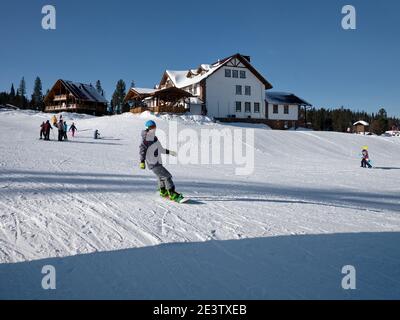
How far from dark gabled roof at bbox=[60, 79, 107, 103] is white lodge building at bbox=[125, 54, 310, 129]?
12962mm

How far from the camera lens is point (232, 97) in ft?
151

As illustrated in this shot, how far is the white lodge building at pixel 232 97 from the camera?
43750 mm

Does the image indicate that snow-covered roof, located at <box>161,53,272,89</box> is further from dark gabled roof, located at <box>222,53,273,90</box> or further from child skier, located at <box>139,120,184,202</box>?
child skier, located at <box>139,120,184,202</box>

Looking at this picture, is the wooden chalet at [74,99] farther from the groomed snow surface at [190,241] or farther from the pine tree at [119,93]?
the groomed snow surface at [190,241]

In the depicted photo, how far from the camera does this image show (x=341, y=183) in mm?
12141

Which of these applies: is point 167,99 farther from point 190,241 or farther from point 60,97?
point 190,241

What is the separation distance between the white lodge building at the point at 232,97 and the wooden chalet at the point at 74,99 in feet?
43.6

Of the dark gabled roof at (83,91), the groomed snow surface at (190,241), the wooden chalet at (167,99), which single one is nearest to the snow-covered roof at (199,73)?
the wooden chalet at (167,99)

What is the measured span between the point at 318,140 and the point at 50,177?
27.7m

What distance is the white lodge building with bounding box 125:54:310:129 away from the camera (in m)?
43.8

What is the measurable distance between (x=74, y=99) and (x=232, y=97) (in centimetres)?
3119

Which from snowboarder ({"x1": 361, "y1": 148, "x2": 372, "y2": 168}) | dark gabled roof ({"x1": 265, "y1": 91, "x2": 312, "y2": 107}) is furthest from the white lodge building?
snowboarder ({"x1": 361, "y1": 148, "x2": 372, "y2": 168})

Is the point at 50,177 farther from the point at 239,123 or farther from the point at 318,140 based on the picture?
the point at 239,123

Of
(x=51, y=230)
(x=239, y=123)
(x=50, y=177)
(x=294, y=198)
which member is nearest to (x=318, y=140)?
(x=239, y=123)
